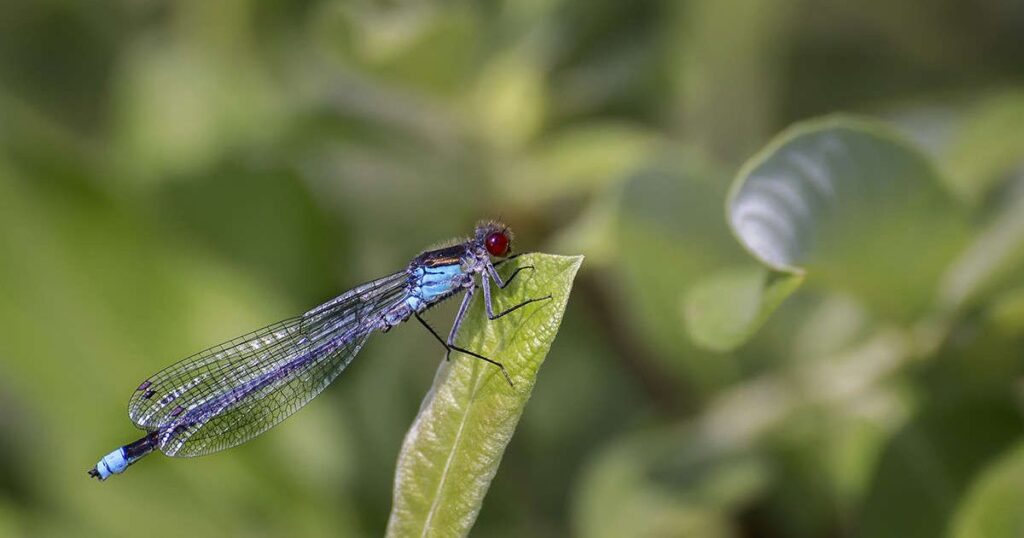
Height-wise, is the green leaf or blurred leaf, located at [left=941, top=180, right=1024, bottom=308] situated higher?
blurred leaf, located at [left=941, top=180, right=1024, bottom=308]

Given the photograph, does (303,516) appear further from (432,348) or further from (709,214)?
(709,214)

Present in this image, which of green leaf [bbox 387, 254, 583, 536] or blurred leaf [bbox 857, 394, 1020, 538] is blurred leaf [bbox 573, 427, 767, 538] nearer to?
blurred leaf [bbox 857, 394, 1020, 538]

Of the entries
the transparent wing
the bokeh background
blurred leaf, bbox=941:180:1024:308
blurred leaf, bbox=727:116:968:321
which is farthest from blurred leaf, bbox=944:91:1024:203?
the transparent wing

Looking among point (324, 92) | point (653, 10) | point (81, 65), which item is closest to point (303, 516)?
point (324, 92)

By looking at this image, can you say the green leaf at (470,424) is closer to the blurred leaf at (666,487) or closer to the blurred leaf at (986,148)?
the blurred leaf at (666,487)

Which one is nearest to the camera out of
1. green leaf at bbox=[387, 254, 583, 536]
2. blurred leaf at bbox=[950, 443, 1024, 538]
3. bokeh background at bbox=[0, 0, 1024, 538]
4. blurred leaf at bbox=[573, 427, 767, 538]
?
green leaf at bbox=[387, 254, 583, 536]

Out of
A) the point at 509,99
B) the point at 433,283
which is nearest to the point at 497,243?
the point at 433,283

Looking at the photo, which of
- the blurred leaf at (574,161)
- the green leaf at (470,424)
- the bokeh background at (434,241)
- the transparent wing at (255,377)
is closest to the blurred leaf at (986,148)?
the bokeh background at (434,241)
